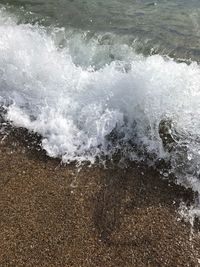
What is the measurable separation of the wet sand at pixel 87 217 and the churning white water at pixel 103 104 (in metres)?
0.36

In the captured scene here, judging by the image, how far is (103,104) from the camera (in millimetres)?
7254

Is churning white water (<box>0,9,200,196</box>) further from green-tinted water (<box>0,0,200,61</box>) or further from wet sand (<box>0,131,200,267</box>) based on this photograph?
green-tinted water (<box>0,0,200,61</box>)

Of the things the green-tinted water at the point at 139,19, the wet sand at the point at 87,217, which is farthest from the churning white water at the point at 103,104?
the green-tinted water at the point at 139,19

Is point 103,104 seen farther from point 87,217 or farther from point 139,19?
point 139,19

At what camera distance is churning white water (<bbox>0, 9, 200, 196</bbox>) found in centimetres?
664

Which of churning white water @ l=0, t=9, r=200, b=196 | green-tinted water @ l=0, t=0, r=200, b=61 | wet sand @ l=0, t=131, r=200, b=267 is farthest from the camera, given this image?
green-tinted water @ l=0, t=0, r=200, b=61

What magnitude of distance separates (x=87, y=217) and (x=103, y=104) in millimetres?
2177

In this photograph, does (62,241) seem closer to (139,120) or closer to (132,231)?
(132,231)

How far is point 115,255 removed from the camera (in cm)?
534

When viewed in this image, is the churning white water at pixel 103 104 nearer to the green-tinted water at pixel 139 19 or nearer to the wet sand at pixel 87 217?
the wet sand at pixel 87 217

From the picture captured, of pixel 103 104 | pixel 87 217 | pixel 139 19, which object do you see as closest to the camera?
pixel 87 217

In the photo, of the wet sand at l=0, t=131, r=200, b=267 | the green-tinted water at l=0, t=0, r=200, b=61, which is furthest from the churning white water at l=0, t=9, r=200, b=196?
the green-tinted water at l=0, t=0, r=200, b=61

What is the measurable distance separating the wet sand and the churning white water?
0.36 meters

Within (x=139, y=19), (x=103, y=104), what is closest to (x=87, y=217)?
(x=103, y=104)
